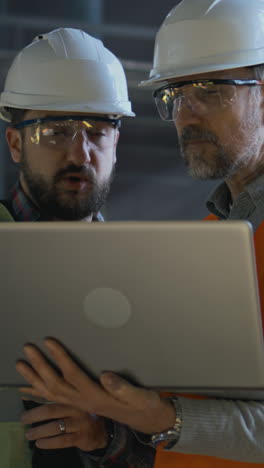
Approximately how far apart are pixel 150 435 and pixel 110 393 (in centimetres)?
34

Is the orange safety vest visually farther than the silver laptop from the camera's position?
Yes

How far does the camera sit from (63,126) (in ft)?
8.55

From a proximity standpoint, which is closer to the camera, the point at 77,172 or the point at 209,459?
the point at 209,459

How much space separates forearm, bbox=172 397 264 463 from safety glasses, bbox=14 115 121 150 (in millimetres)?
1218

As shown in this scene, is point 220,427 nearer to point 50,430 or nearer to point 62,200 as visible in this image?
point 50,430

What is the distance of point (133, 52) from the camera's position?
10.5 m

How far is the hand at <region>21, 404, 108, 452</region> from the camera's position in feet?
6.28

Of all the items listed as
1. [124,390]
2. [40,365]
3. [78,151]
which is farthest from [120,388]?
[78,151]

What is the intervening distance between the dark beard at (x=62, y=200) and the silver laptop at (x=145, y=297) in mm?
1089

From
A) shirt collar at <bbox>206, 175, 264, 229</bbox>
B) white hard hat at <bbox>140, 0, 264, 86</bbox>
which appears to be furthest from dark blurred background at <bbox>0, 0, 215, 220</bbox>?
shirt collar at <bbox>206, 175, 264, 229</bbox>

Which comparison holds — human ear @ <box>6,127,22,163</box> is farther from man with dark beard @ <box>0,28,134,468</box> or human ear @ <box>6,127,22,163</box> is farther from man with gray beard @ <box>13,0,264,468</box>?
man with gray beard @ <box>13,0,264,468</box>

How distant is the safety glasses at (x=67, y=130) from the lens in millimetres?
2605

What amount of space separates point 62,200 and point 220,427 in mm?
1198

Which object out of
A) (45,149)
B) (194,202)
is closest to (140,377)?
(45,149)
